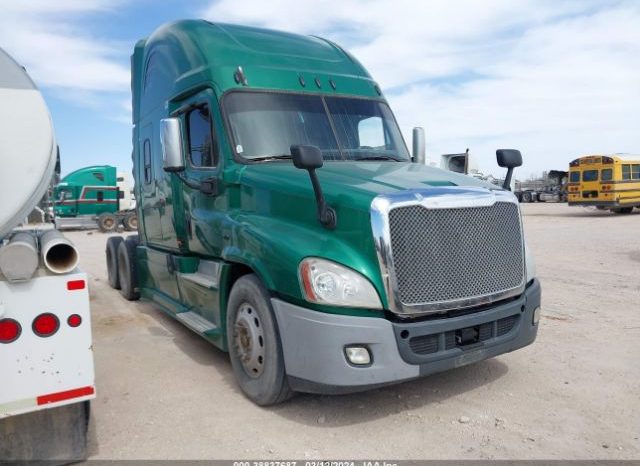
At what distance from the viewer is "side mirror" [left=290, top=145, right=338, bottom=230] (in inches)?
143

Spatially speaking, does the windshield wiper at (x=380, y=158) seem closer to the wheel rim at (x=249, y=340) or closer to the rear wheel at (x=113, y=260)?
the wheel rim at (x=249, y=340)

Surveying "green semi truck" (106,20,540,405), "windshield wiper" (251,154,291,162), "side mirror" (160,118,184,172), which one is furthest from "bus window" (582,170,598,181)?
"side mirror" (160,118,184,172)

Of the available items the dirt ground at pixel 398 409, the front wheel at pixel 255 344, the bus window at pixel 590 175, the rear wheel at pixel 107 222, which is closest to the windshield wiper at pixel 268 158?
the front wheel at pixel 255 344

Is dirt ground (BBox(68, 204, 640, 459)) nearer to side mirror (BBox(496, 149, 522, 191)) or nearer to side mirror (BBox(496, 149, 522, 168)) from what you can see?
side mirror (BBox(496, 149, 522, 191))

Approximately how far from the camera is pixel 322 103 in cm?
505

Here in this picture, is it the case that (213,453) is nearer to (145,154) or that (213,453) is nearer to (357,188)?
(357,188)

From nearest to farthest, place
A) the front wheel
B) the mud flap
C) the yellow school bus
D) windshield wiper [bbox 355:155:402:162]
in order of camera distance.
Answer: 1. the mud flap
2. the front wheel
3. windshield wiper [bbox 355:155:402:162]
4. the yellow school bus

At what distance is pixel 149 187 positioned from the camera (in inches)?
271

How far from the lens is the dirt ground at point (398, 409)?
3.32 meters

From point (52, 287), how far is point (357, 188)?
2025mm

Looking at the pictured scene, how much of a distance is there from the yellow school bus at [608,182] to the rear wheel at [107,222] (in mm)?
23087

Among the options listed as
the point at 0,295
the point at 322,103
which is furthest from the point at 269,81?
the point at 0,295

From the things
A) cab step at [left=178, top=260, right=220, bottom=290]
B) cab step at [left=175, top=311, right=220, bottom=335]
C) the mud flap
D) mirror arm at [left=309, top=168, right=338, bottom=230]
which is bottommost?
the mud flap

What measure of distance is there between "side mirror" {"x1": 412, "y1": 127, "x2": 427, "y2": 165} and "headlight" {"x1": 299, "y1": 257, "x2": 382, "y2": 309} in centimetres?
296
